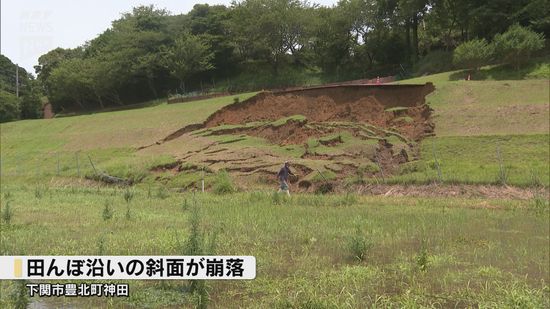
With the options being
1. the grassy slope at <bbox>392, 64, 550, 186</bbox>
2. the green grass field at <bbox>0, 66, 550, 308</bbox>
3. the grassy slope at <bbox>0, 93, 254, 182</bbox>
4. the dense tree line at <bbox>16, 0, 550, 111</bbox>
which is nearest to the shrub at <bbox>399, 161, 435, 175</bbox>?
the green grass field at <bbox>0, 66, 550, 308</bbox>

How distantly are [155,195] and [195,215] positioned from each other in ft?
49.3

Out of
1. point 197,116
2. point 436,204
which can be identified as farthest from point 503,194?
point 197,116

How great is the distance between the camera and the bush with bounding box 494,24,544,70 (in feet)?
121

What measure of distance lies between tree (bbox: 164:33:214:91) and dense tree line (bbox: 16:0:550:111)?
134 millimetres

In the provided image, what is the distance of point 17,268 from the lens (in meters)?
5.40

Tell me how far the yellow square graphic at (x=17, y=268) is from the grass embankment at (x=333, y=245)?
126 centimetres

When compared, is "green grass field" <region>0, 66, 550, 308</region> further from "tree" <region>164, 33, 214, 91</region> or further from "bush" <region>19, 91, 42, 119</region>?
"tree" <region>164, 33, 214, 91</region>

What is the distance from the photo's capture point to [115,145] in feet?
127

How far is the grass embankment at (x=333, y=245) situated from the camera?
22.7 feet

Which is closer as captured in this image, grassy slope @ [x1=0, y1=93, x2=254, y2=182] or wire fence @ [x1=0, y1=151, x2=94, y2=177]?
wire fence @ [x1=0, y1=151, x2=94, y2=177]

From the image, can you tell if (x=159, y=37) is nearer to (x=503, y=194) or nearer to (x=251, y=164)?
(x=251, y=164)
